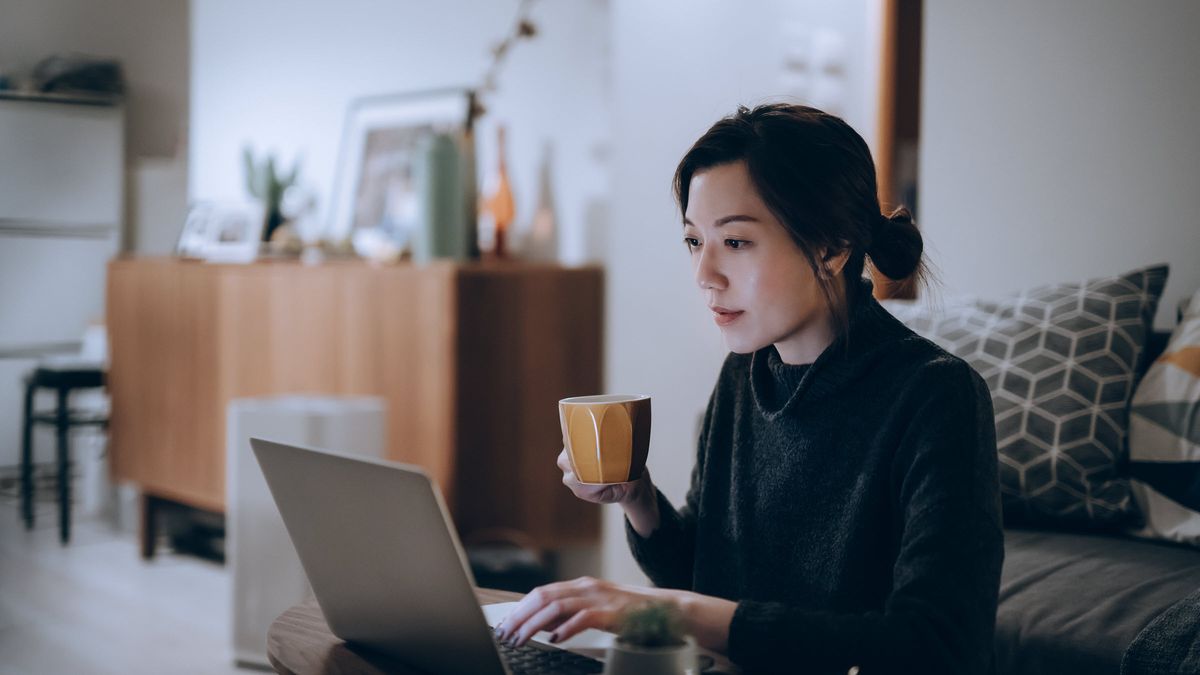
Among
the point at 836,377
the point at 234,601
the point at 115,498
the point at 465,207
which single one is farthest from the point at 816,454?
the point at 115,498

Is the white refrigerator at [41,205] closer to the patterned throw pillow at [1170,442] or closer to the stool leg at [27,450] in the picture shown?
the stool leg at [27,450]

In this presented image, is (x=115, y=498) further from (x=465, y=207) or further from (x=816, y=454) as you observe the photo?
(x=816, y=454)

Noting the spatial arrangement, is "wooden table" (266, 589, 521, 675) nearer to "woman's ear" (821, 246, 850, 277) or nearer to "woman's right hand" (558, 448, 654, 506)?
"woman's right hand" (558, 448, 654, 506)

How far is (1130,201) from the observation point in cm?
213

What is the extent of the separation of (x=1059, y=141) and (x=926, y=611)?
5.37 ft

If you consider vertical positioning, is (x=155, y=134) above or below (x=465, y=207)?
above

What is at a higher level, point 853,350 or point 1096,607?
point 853,350

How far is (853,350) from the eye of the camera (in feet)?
3.43

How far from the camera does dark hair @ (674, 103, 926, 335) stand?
1.01 m

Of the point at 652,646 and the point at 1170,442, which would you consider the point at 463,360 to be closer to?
the point at 1170,442

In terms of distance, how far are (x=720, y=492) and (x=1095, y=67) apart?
146cm

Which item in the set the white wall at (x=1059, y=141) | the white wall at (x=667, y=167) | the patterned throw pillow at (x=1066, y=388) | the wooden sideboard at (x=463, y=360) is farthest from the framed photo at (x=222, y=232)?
the patterned throw pillow at (x=1066, y=388)

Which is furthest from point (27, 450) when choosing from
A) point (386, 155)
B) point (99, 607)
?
point (386, 155)

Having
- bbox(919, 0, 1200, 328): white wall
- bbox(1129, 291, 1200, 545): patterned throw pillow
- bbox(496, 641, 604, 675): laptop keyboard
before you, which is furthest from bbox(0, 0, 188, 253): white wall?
bbox(1129, 291, 1200, 545): patterned throw pillow
